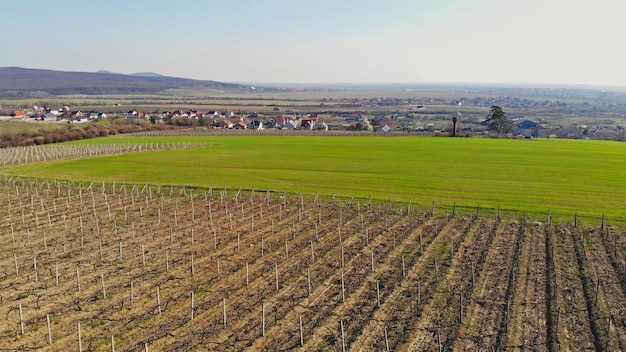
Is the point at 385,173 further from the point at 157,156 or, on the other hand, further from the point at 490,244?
the point at 157,156

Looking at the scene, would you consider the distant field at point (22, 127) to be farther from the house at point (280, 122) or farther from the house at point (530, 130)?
the house at point (530, 130)

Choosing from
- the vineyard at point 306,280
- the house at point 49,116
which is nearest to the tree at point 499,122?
the vineyard at point 306,280

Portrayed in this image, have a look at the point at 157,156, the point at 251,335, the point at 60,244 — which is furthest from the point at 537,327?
the point at 157,156

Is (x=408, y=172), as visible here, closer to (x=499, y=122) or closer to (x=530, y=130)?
(x=499, y=122)

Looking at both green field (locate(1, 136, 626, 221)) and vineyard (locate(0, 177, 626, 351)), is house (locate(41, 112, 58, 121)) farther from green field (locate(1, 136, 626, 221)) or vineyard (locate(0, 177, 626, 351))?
vineyard (locate(0, 177, 626, 351))

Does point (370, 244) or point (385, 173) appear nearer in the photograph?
point (370, 244)
